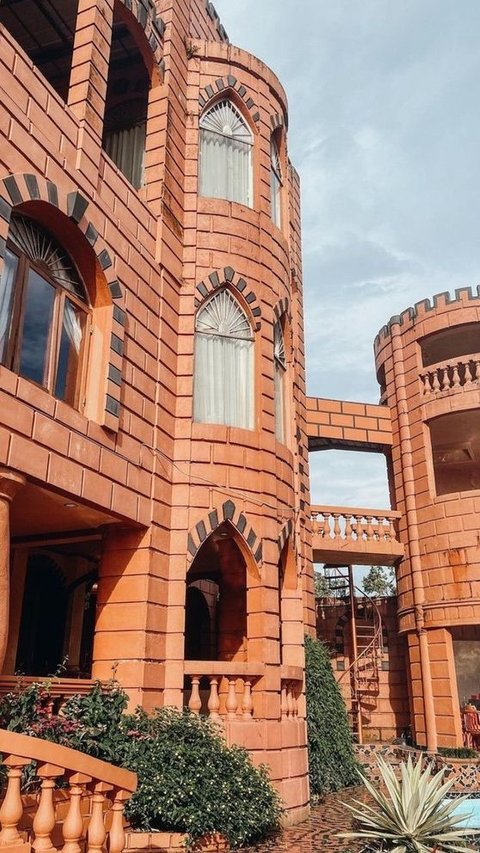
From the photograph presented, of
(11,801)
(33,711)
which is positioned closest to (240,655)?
(33,711)

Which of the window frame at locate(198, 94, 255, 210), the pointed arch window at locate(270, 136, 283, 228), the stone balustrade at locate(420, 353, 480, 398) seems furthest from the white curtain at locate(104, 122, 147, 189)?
the stone balustrade at locate(420, 353, 480, 398)

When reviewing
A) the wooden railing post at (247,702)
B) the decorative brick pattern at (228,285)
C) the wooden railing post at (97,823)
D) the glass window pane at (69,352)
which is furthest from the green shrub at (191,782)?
the decorative brick pattern at (228,285)

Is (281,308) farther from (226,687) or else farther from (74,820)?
(74,820)

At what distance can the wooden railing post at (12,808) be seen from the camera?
5129 millimetres

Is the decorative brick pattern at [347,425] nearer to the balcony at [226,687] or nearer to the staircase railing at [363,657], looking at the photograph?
the staircase railing at [363,657]

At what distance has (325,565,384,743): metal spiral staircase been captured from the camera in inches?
781

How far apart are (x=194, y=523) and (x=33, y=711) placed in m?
3.84

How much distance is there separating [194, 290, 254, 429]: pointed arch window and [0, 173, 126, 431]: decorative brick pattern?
85.6 inches

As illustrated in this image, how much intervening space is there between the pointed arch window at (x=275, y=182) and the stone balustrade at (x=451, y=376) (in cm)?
720

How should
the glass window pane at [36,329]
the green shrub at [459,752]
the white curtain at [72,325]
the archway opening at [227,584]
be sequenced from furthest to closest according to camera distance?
the green shrub at [459,752], the archway opening at [227,584], the white curtain at [72,325], the glass window pane at [36,329]

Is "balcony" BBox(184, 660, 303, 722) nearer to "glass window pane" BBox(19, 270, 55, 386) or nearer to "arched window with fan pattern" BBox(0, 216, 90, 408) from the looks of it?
"arched window with fan pattern" BBox(0, 216, 90, 408)

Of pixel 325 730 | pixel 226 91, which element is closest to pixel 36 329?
pixel 226 91

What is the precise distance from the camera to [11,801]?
5199 millimetres

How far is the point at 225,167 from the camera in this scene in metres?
13.3
